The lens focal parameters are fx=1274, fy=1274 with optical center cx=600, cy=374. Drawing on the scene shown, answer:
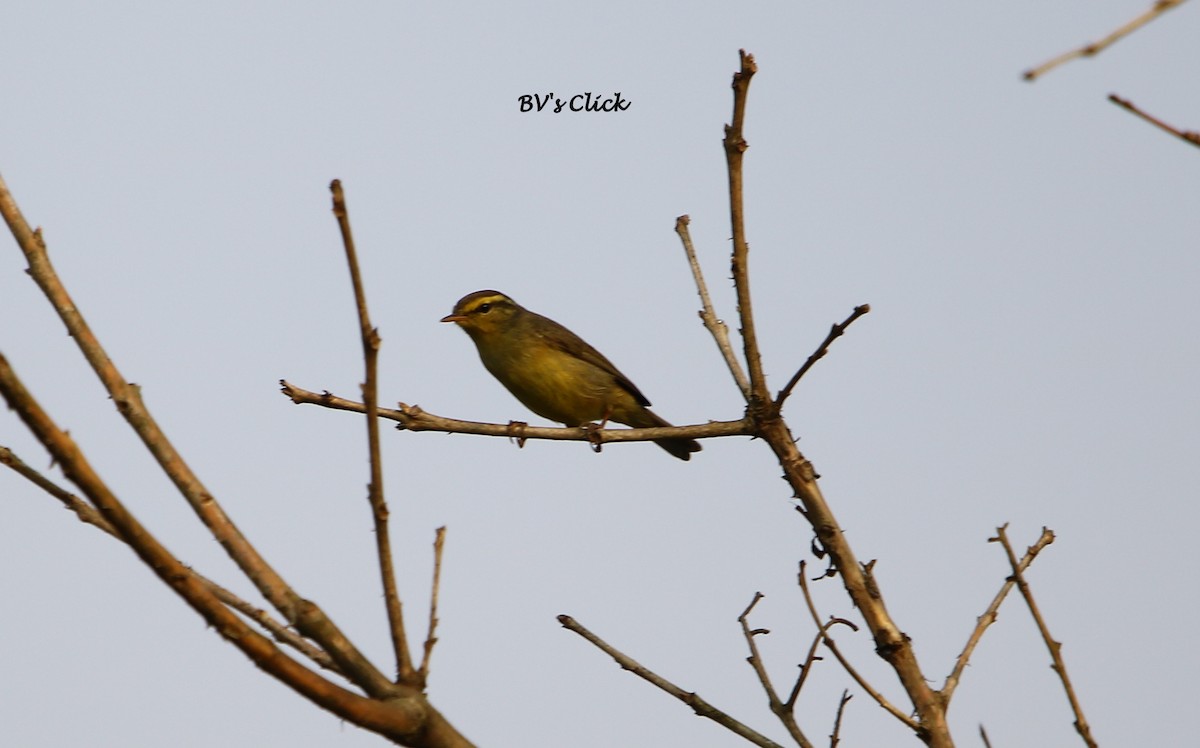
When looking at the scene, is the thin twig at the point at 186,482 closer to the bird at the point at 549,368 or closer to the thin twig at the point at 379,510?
the thin twig at the point at 379,510

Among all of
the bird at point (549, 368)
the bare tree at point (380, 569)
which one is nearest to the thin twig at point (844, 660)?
the bare tree at point (380, 569)

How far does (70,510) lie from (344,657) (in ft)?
2.52

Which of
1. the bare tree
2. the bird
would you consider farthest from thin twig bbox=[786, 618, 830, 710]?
the bird

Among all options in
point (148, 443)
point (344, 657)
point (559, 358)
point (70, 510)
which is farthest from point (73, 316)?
point (559, 358)

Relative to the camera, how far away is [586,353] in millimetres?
9070

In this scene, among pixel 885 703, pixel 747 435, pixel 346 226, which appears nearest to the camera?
pixel 346 226

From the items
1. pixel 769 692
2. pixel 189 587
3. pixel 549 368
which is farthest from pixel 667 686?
pixel 549 368

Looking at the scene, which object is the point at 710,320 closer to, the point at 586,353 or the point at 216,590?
the point at 216,590

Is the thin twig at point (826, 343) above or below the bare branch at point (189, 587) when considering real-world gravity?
above

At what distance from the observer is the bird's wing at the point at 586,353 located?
8.94 m

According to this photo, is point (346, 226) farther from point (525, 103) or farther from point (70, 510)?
point (525, 103)

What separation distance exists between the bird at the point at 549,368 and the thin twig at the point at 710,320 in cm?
395

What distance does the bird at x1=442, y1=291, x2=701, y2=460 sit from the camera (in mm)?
8539

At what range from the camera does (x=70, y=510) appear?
2.69 m
